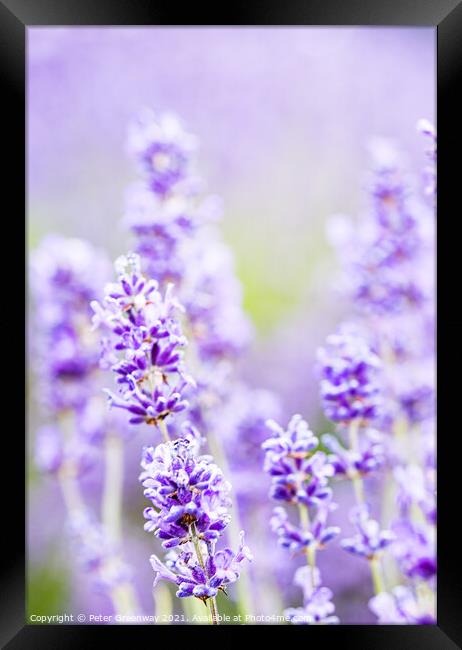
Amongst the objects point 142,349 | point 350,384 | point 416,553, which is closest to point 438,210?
point 350,384

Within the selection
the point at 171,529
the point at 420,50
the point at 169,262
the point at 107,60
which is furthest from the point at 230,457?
the point at 107,60

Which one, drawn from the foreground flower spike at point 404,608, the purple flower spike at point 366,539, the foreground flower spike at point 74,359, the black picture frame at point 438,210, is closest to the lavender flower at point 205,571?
the purple flower spike at point 366,539

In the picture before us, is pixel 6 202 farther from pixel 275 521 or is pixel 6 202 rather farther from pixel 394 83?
pixel 394 83

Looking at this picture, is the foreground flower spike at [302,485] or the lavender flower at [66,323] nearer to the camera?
the foreground flower spike at [302,485]

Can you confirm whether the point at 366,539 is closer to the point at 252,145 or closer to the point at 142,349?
the point at 142,349

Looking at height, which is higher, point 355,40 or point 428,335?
point 355,40

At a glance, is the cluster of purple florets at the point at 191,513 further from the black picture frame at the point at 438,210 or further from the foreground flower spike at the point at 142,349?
the black picture frame at the point at 438,210

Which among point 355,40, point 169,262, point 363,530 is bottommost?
point 363,530
